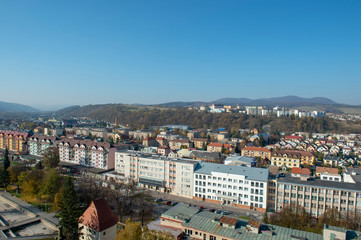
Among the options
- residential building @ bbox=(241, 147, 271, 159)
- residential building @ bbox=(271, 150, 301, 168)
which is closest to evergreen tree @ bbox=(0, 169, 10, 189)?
residential building @ bbox=(271, 150, 301, 168)

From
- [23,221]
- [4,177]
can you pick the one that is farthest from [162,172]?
[4,177]

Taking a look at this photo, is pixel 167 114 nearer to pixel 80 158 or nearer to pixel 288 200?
pixel 80 158

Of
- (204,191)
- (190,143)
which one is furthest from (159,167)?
(190,143)

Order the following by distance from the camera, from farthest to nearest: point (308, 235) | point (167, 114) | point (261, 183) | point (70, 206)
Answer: point (167, 114)
point (261, 183)
point (70, 206)
point (308, 235)

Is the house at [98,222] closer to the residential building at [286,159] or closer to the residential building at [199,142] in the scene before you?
the residential building at [286,159]

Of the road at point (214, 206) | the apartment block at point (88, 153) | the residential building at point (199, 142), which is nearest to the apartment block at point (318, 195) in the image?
the road at point (214, 206)

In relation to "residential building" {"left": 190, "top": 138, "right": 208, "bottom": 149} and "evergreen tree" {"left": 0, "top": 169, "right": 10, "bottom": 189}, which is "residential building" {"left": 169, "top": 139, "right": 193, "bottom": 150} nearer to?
"residential building" {"left": 190, "top": 138, "right": 208, "bottom": 149}
